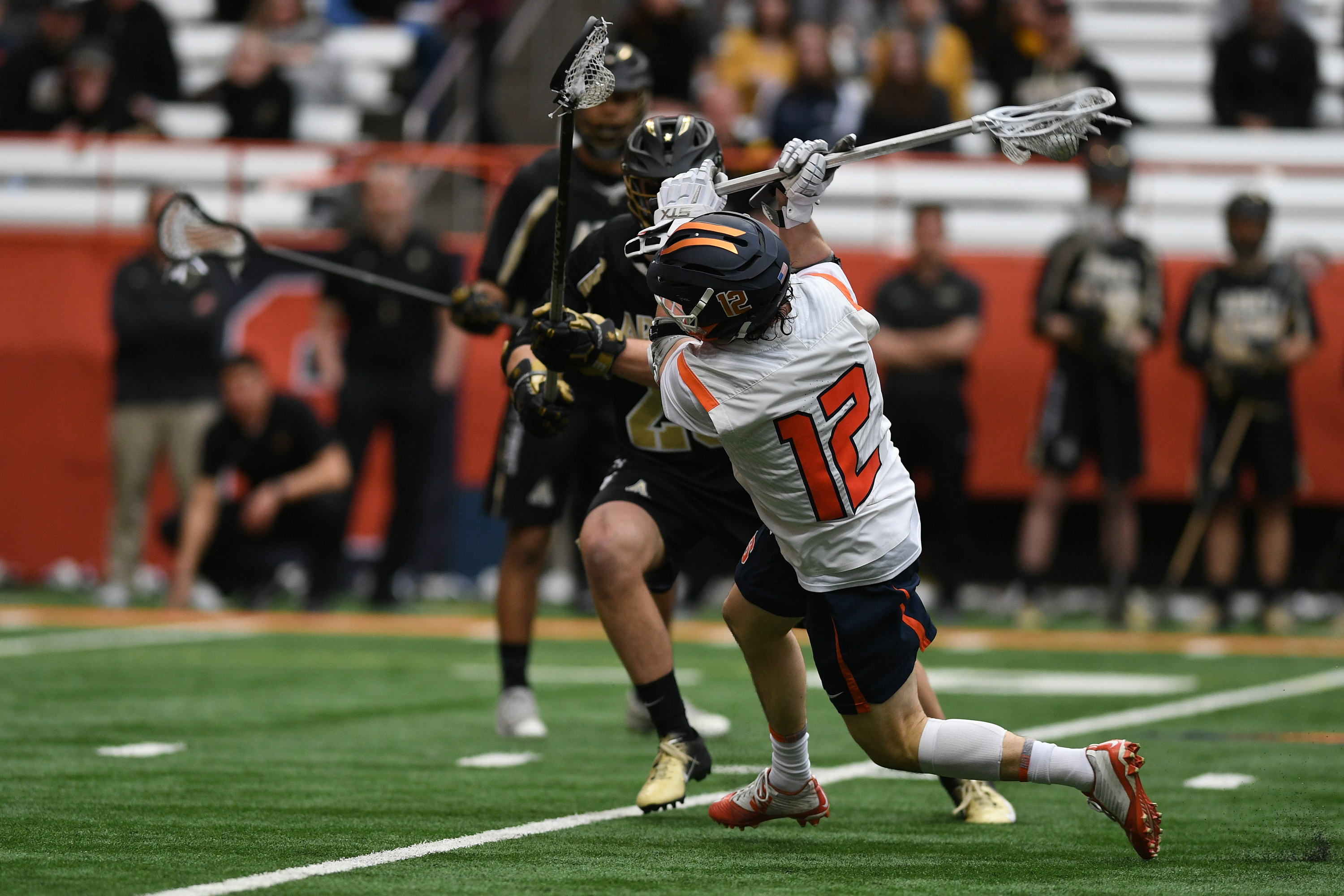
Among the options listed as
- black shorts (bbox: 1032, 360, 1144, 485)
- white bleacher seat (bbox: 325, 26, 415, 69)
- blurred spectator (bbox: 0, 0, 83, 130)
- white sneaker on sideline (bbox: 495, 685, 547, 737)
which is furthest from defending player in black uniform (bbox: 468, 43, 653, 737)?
white bleacher seat (bbox: 325, 26, 415, 69)

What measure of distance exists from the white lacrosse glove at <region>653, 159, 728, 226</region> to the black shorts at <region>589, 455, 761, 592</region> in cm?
106

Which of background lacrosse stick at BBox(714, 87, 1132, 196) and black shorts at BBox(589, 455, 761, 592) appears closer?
background lacrosse stick at BBox(714, 87, 1132, 196)

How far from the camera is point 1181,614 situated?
1174 centimetres

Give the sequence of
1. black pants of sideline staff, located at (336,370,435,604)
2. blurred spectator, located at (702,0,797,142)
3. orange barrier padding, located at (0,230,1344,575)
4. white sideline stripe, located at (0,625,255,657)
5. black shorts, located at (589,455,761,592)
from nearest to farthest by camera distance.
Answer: black shorts, located at (589,455,761,592) → white sideline stripe, located at (0,625,255,657) → black pants of sideline staff, located at (336,370,435,604) → orange barrier padding, located at (0,230,1344,575) → blurred spectator, located at (702,0,797,142)

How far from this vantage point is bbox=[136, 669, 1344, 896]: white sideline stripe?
12.2 feet

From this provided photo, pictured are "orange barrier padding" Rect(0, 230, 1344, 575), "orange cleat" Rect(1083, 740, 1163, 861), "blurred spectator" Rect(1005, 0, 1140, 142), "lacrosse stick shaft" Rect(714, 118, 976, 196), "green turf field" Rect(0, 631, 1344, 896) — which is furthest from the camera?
"blurred spectator" Rect(1005, 0, 1140, 142)

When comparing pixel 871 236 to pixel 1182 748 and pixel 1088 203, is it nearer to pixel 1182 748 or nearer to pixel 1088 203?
pixel 1088 203

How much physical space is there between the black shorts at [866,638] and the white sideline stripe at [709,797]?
84 cm

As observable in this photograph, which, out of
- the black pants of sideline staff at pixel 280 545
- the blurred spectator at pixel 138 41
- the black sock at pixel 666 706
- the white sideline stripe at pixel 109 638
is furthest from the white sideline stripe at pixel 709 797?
the blurred spectator at pixel 138 41

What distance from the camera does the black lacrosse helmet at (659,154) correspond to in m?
4.88

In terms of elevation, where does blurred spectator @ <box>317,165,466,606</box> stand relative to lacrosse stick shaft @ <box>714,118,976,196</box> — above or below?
below

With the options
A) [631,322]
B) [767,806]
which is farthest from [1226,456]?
[767,806]

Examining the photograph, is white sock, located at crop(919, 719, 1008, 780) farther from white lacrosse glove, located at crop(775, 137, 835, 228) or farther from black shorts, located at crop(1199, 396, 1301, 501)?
black shorts, located at crop(1199, 396, 1301, 501)

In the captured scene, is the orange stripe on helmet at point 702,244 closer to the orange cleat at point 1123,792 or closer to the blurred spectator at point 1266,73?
the orange cleat at point 1123,792
